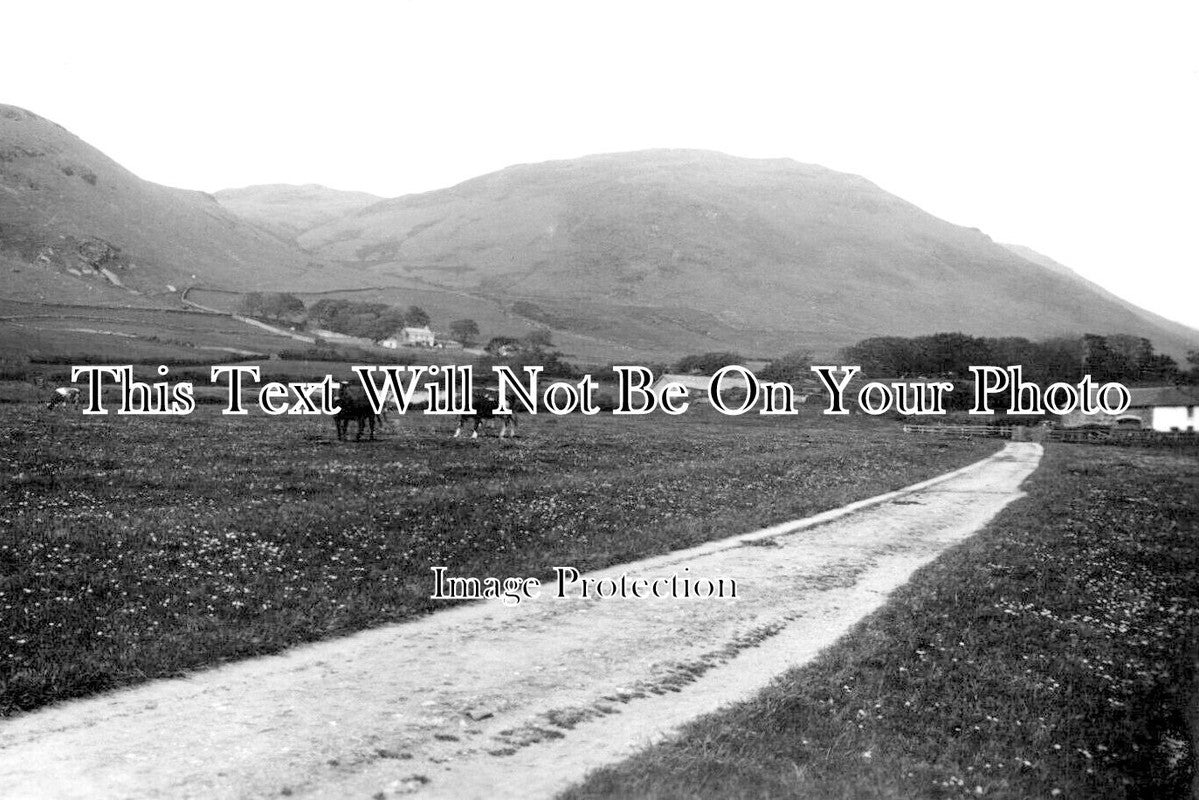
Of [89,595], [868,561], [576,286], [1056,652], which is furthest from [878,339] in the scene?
[576,286]

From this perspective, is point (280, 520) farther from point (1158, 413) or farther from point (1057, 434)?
point (1057, 434)

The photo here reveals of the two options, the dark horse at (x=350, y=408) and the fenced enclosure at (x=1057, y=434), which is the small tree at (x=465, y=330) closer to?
the fenced enclosure at (x=1057, y=434)

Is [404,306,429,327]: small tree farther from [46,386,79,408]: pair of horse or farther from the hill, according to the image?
[46,386,79,408]: pair of horse

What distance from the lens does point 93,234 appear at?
16525 centimetres

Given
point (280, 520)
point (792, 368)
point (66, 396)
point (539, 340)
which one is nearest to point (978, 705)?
point (280, 520)

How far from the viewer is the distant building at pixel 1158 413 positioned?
28.0 metres

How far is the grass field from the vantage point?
12.0 metres

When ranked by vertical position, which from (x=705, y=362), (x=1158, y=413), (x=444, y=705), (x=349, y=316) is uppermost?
(x=349, y=316)

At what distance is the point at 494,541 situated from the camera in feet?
62.1

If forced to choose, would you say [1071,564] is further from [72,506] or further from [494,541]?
[72,506]

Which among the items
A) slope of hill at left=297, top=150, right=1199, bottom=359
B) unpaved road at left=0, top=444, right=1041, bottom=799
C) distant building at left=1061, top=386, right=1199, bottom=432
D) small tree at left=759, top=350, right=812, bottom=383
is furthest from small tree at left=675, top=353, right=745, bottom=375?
unpaved road at left=0, top=444, right=1041, bottom=799

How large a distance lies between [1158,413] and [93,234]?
578ft

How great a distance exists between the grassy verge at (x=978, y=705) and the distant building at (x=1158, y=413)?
11.2m

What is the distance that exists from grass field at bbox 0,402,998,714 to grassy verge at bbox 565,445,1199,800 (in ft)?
20.5
